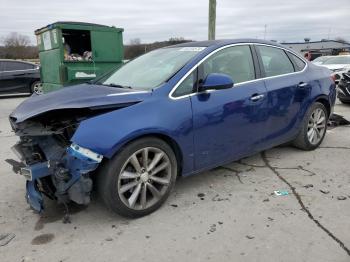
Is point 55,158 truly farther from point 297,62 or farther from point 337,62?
point 337,62

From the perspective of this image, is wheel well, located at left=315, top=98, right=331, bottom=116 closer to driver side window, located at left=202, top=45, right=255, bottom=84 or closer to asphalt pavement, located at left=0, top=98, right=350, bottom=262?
asphalt pavement, located at left=0, top=98, right=350, bottom=262

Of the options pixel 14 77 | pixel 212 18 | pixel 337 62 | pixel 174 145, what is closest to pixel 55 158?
pixel 174 145

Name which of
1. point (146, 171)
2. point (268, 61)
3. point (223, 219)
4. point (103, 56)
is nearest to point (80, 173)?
point (146, 171)

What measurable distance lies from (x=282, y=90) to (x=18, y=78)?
10.8m

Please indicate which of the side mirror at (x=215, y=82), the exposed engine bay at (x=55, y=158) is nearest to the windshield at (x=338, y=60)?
the side mirror at (x=215, y=82)

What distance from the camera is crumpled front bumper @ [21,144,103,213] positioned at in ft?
9.55

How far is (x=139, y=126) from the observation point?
309cm

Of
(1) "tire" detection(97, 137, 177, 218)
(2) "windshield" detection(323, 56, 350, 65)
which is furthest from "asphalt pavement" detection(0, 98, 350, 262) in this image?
(2) "windshield" detection(323, 56, 350, 65)

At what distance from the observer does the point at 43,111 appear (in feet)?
10.4

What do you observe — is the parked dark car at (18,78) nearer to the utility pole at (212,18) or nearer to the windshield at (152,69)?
the utility pole at (212,18)

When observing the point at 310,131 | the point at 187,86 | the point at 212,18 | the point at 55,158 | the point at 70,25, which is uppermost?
the point at 212,18

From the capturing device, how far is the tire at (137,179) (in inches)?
121

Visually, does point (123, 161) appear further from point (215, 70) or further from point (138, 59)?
point (138, 59)

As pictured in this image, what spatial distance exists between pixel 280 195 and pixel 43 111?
253 cm
